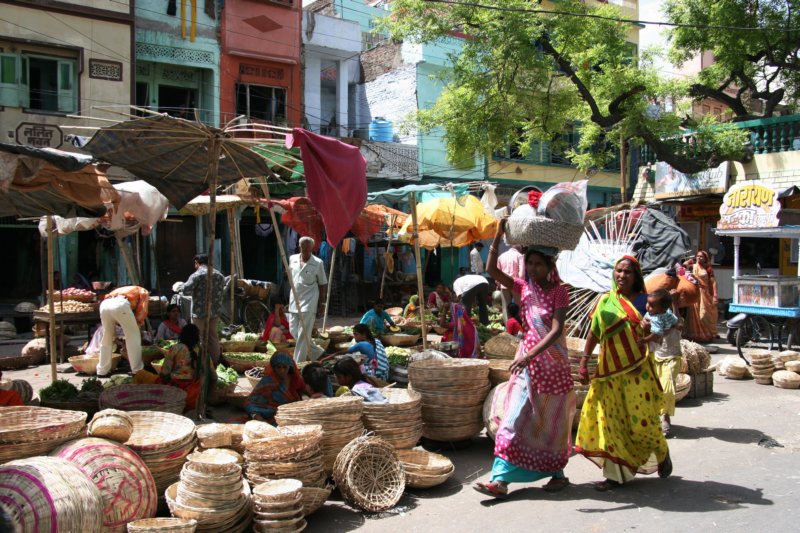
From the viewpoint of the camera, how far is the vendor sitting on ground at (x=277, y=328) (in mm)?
10320

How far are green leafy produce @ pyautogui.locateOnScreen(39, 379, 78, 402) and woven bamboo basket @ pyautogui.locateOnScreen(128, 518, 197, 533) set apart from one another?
260 centimetres

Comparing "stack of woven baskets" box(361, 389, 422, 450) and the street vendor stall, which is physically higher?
the street vendor stall

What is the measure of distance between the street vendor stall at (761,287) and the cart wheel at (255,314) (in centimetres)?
850

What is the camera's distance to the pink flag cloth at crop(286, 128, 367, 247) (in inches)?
218

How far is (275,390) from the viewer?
5.82 m

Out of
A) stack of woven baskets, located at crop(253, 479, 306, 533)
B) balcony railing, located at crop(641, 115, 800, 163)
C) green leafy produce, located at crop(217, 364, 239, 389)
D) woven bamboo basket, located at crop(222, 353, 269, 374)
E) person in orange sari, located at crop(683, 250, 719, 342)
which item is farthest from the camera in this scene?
balcony railing, located at crop(641, 115, 800, 163)

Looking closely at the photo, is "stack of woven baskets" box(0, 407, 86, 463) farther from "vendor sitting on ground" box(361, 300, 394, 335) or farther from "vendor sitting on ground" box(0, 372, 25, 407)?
"vendor sitting on ground" box(361, 300, 394, 335)

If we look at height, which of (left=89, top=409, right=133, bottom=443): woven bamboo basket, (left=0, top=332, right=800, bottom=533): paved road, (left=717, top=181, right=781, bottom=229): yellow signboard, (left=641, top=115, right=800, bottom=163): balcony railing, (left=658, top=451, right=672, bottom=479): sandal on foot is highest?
(left=641, top=115, right=800, bottom=163): balcony railing

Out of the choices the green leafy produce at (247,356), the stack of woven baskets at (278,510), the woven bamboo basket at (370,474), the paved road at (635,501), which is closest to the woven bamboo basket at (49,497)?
the stack of woven baskets at (278,510)

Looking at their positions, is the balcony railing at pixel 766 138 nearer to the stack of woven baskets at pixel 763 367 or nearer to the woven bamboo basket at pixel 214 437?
the stack of woven baskets at pixel 763 367

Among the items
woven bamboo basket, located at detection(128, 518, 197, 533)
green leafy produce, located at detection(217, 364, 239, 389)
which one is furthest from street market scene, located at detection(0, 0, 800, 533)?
green leafy produce, located at detection(217, 364, 239, 389)

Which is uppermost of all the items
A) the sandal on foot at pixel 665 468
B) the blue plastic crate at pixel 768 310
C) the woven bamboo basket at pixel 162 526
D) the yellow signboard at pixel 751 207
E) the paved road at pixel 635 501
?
the yellow signboard at pixel 751 207

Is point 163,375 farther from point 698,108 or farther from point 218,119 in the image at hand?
point 698,108

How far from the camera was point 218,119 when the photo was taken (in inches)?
722
